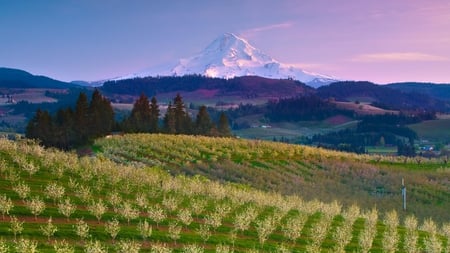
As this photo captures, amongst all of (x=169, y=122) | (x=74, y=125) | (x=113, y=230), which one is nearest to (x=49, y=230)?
(x=113, y=230)

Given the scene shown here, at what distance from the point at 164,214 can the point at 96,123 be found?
263 feet

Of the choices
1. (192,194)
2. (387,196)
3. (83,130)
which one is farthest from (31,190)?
(83,130)

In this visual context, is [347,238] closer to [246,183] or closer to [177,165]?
[246,183]

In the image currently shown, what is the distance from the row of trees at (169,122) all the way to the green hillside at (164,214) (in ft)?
150

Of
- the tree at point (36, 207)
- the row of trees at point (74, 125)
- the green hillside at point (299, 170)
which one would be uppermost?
the row of trees at point (74, 125)

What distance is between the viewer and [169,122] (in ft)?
399

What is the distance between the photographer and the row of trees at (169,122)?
11919 centimetres

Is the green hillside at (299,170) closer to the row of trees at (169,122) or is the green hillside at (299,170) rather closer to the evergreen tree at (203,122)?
the row of trees at (169,122)

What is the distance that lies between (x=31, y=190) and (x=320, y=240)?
20.7 meters

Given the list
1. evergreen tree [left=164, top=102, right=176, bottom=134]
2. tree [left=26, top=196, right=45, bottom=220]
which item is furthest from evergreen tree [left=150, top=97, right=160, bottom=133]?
tree [left=26, top=196, right=45, bottom=220]

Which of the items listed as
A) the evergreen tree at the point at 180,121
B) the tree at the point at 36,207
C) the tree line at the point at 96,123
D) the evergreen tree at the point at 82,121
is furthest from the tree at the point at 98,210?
the evergreen tree at the point at 180,121

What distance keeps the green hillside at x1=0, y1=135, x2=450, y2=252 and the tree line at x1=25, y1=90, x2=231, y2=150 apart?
3507cm

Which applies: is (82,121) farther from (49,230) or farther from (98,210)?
(49,230)

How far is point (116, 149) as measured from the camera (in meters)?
74.9
